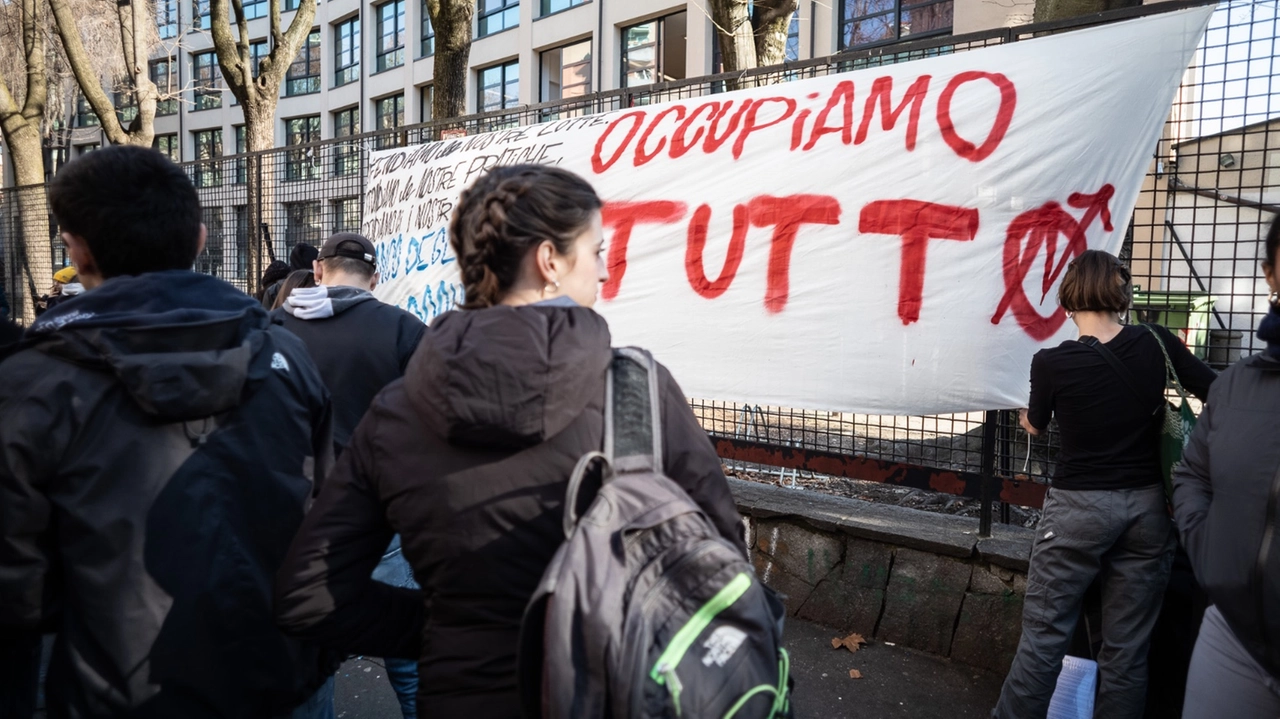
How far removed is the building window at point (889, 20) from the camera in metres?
15.6

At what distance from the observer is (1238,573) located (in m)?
1.96

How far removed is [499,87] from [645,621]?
25528mm

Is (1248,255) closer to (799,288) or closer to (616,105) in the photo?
(799,288)

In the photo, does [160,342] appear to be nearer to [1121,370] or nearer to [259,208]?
[1121,370]

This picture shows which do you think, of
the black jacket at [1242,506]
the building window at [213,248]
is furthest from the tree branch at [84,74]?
the black jacket at [1242,506]

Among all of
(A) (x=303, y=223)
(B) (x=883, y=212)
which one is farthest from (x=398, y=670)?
(A) (x=303, y=223)

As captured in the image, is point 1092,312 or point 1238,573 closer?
point 1238,573

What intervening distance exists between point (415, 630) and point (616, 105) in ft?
16.3

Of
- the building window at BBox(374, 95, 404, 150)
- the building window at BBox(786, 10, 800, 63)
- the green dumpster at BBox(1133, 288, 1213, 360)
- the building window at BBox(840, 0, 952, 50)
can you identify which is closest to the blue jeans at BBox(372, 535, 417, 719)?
the green dumpster at BBox(1133, 288, 1213, 360)

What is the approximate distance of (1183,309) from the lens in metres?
3.56

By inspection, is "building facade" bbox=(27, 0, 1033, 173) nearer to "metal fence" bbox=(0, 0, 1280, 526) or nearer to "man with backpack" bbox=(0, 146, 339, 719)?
"metal fence" bbox=(0, 0, 1280, 526)

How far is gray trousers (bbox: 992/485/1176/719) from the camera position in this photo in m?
2.96

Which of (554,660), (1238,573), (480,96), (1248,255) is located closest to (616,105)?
(1248,255)

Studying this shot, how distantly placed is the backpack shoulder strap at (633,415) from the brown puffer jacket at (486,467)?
0.08 ft
